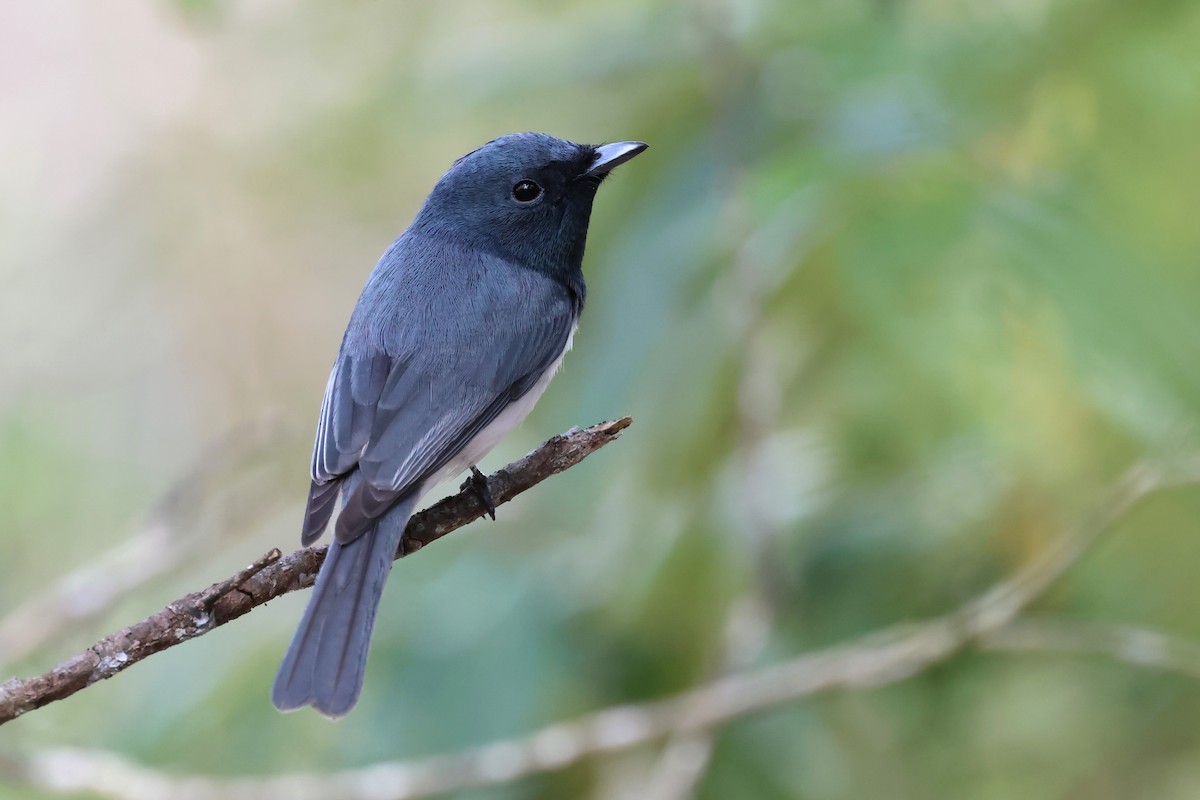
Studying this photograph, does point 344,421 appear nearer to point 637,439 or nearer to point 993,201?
point 637,439

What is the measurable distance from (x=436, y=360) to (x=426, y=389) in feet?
0.29

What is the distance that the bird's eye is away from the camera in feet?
12.4

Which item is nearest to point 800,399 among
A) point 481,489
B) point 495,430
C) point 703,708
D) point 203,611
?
point 703,708

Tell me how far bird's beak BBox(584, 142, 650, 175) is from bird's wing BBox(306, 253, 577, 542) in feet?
1.39

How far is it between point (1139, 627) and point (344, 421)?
97.2 inches

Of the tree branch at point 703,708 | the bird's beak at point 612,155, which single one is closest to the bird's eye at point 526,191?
the bird's beak at point 612,155

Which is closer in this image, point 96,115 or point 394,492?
point 394,492

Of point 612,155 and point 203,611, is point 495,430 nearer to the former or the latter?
point 612,155

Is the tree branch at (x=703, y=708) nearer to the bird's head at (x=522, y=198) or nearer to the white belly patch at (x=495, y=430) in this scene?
the white belly patch at (x=495, y=430)

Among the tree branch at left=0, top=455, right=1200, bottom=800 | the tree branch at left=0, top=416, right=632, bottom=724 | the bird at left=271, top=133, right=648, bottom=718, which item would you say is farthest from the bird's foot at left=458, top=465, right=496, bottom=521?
the tree branch at left=0, top=455, right=1200, bottom=800

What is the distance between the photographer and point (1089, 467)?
3.72 m

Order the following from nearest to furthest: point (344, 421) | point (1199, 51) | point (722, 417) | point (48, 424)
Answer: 1. point (344, 421)
2. point (1199, 51)
3. point (722, 417)
4. point (48, 424)

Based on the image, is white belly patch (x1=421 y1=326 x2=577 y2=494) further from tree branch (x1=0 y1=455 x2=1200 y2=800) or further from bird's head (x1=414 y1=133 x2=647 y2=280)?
tree branch (x1=0 y1=455 x2=1200 y2=800)

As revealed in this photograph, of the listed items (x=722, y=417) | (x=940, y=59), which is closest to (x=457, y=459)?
(x=722, y=417)
